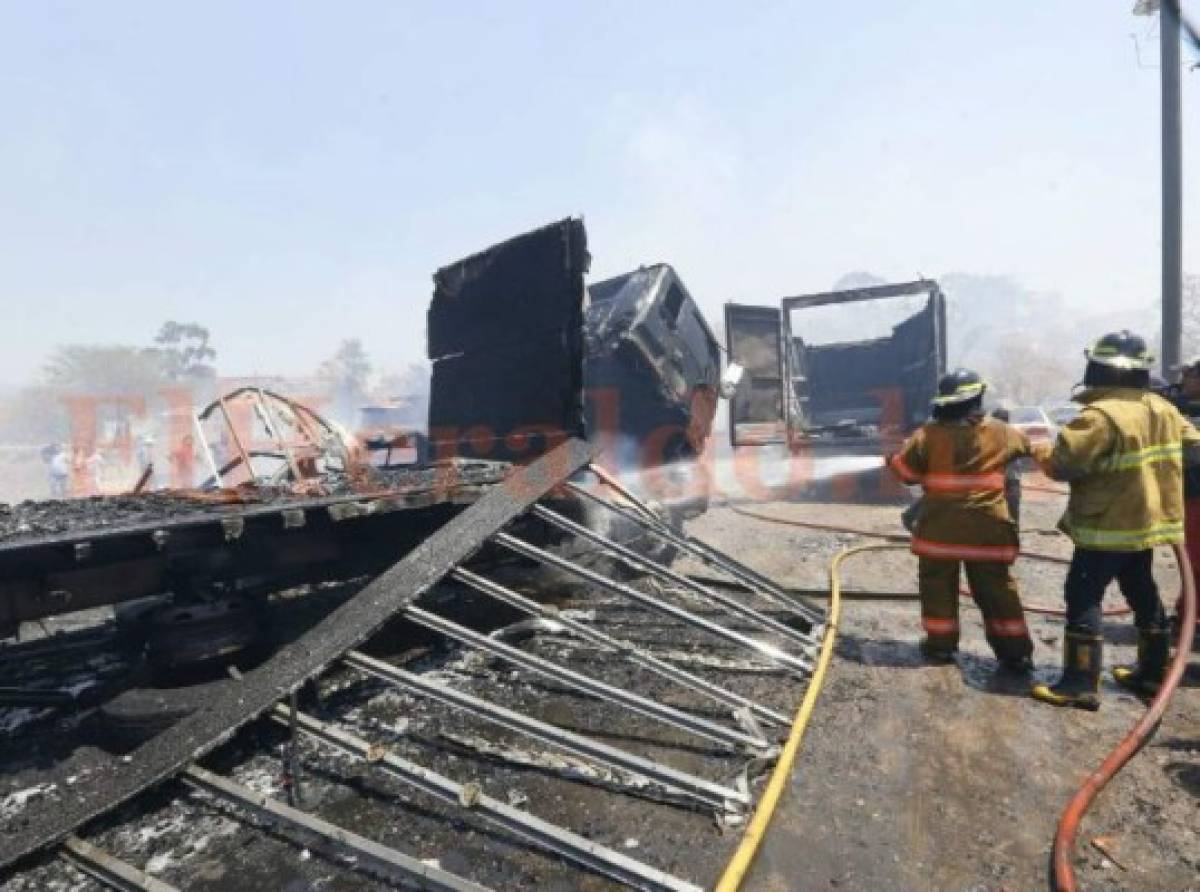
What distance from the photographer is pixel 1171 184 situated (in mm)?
9633

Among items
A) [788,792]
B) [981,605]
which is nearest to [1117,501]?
[981,605]

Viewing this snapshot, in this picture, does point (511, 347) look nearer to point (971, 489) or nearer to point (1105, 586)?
point (971, 489)

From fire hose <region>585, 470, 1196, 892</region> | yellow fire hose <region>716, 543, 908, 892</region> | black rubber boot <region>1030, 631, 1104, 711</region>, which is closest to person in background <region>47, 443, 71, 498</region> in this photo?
yellow fire hose <region>716, 543, 908, 892</region>

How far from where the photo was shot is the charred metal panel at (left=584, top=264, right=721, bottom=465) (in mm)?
7746

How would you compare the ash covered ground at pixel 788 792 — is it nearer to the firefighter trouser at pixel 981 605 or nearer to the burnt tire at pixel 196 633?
the firefighter trouser at pixel 981 605

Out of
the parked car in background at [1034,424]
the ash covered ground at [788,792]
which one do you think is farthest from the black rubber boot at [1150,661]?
the parked car in background at [1034,424]

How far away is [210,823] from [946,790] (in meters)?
2.64

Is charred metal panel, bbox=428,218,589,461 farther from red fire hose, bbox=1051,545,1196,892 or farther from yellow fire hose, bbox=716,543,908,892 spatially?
red fire hose, bbox=1051,545,1196,892

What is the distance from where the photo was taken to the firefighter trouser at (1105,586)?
122 inches

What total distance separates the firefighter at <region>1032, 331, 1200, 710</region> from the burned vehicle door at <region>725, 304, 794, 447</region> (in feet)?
26.2

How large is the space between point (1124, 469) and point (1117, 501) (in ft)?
0.49

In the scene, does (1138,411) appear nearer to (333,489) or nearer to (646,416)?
(333,489)

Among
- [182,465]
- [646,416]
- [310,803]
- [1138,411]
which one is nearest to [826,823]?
[310,803]

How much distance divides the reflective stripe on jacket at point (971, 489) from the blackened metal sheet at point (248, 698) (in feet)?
7.36
